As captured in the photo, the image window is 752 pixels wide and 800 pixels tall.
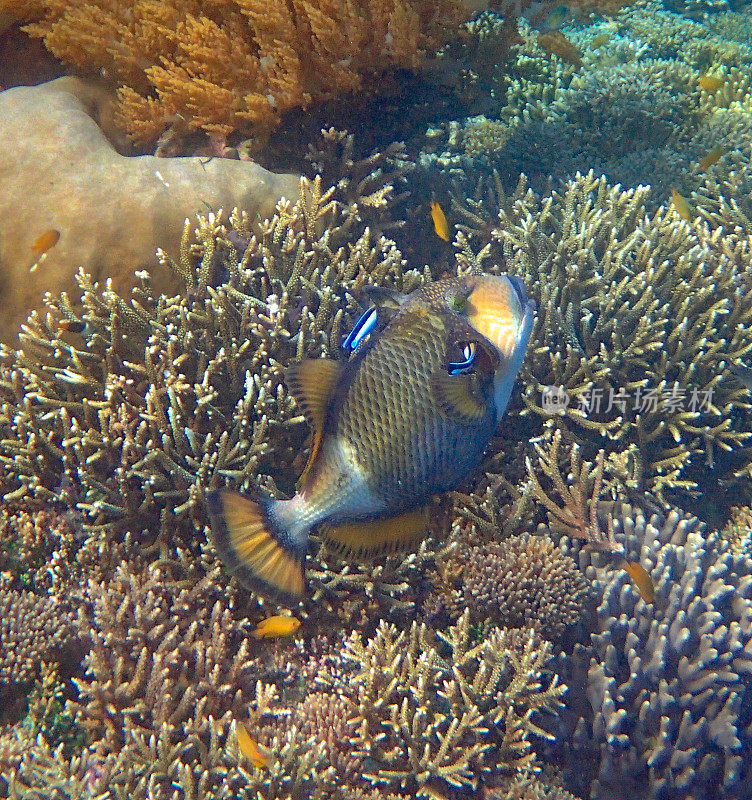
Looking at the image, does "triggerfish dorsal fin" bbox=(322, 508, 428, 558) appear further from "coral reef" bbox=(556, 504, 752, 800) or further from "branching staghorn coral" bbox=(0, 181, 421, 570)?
"coral reef" bbox=(556, 504, 752, 800)

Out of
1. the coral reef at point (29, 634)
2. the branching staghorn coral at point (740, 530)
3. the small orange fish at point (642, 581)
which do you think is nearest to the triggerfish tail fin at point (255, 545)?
the coral reef at point (29, 634)

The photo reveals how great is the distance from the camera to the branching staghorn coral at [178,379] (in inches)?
116

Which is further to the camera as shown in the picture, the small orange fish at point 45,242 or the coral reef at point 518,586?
the small orange fish at point 45,242

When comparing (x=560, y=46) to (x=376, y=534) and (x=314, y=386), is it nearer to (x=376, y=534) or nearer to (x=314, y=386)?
(x=314, y=386)

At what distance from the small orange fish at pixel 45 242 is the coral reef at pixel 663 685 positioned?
3612 mm

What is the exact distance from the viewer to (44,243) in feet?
11.3

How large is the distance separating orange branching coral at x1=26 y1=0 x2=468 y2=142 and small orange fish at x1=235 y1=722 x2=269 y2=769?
12.4ft

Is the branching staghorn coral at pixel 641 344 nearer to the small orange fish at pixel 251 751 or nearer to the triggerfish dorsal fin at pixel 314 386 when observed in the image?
the triggerfish dorsal fin at pixel 314 386

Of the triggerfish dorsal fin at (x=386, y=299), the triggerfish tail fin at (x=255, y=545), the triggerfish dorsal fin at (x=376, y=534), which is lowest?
the triggerfish dorsal fin at (x=376, y=534)

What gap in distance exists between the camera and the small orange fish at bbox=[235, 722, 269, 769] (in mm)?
2225

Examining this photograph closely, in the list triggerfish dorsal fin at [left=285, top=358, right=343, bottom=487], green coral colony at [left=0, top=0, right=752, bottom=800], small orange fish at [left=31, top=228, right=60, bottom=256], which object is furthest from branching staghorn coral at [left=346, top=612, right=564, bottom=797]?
small orange fish at [left=31, top=228, right=60, bottom=256]

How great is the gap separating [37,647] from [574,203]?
4735mm

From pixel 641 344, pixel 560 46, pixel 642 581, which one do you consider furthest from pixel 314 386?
pixel 560 46

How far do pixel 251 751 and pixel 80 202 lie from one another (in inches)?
131
